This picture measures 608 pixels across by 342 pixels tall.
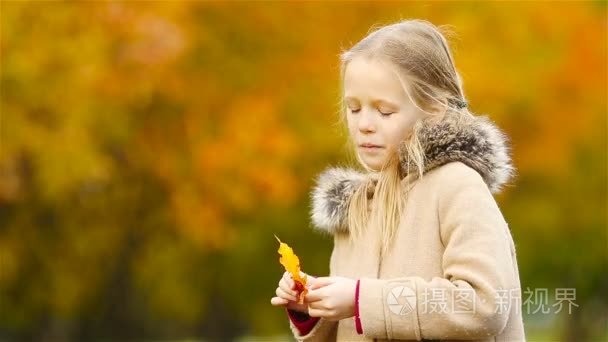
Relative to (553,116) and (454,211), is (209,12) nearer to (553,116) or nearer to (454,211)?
(553,116)

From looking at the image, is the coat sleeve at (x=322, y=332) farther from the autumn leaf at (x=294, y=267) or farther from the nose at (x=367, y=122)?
the nose at (x=367, y=122)

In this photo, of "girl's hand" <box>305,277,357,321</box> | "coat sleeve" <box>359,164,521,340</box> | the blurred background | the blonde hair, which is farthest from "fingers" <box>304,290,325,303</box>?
the blurred background

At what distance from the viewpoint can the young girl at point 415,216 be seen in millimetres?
3354

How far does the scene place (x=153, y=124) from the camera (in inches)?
599

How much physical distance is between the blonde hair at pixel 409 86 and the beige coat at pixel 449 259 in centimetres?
4

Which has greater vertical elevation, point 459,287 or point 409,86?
point 409,86

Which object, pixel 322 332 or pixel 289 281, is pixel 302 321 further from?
pixel 289 281

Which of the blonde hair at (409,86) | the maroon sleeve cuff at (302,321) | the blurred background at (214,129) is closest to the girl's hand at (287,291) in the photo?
the maroon sleeve cuff at (302,321)

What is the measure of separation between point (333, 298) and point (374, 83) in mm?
655

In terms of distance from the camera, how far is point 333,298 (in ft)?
11.2

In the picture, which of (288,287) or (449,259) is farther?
(288,287)

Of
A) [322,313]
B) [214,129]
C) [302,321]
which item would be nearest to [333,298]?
[322,313]

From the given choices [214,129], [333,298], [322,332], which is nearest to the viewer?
[333,298]

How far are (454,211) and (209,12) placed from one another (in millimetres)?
11193
